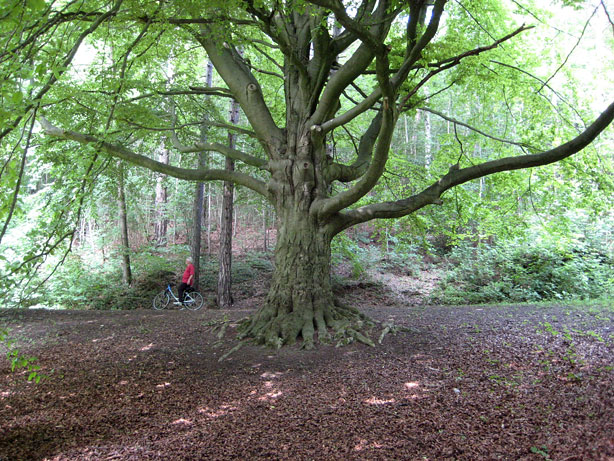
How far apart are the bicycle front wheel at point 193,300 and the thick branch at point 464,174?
A: 6396mm

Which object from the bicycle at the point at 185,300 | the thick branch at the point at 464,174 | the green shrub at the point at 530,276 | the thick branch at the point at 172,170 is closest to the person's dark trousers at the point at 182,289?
the bicycle at the point at 185,300

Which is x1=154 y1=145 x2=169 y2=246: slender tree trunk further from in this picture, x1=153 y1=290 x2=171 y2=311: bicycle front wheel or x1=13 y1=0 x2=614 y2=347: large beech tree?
x1=13 y1=0 x2=614 y2=347: large beech tree

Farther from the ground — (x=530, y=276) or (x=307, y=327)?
(x=530, y=276)

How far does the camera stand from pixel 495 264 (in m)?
13.8

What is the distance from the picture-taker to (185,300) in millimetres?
11633

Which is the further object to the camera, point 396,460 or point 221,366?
point 221,366

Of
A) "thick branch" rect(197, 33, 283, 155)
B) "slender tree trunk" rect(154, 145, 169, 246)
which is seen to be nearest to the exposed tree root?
"thick branch" rect(197, 33, 283, 155)

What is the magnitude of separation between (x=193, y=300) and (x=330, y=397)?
27.4ft

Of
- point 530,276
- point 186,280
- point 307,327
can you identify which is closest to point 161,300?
point 186,280

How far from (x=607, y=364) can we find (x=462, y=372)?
1370mm

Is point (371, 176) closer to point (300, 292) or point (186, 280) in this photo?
point (300, 292)

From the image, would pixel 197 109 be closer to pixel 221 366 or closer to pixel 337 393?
pixel 221 366

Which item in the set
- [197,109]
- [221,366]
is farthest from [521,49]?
→ [221,366]

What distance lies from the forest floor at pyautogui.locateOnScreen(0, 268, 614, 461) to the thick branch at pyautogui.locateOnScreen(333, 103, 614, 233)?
2.06m
